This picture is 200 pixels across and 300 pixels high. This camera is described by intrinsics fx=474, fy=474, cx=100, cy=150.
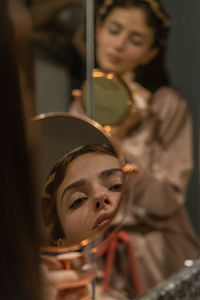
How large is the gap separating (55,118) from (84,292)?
141 mm

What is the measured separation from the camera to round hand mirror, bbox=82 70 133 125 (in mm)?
437

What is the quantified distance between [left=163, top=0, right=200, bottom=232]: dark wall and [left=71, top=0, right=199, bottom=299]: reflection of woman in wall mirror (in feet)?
0.04

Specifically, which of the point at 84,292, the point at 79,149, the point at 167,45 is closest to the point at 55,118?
the point at 79,149

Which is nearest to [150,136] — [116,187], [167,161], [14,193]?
[167,161]

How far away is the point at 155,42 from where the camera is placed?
1.70 ft

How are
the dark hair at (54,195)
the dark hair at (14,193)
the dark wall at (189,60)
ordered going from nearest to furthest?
the dark hair at (14,193), the dark hair at (54,195), the dark wall at (189,60)

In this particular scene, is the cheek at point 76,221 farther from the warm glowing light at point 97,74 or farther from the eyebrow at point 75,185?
the warm glowing light at point 97,74

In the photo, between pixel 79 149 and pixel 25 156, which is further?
pixel 79 149

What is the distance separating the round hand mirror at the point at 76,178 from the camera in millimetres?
311

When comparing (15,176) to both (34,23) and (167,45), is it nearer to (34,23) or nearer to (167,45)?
(34,23)

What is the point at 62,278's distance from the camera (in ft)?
1.17

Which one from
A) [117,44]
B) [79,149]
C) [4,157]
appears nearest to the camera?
[4,157]

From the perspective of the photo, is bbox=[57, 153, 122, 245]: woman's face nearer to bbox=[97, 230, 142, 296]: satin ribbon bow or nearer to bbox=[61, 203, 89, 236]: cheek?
bbox=[61, 203, 89, 236]: cheek

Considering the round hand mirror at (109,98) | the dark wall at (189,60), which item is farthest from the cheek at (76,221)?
the dark wall at (189,60)
